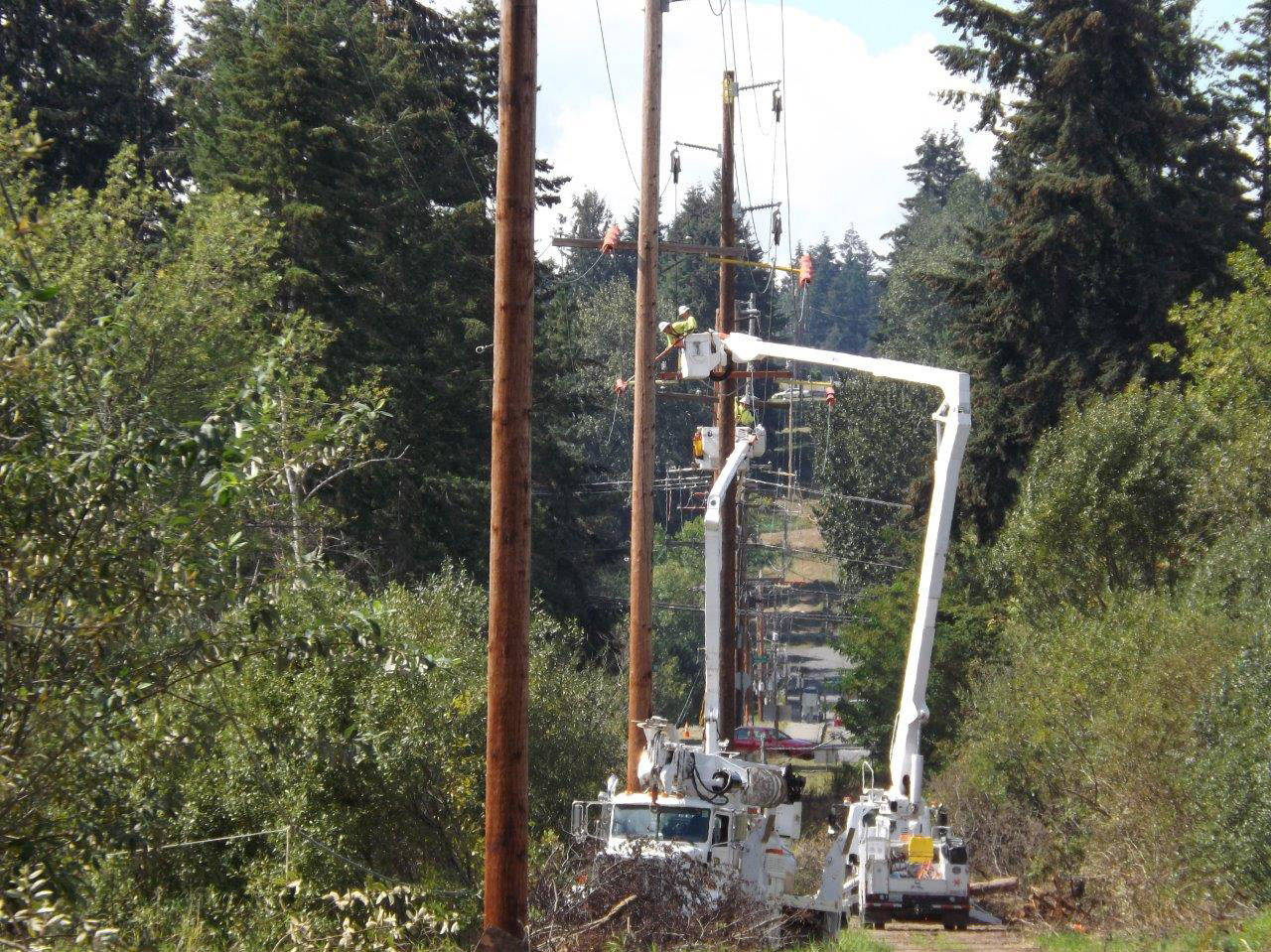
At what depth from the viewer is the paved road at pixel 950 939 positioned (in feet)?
54.0

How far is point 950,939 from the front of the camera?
1781cm

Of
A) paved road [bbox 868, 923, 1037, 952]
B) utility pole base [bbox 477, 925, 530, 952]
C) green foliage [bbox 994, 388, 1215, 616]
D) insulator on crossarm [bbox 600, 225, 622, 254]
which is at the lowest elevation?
paved road [bbox 868, 923, 1037, 952]

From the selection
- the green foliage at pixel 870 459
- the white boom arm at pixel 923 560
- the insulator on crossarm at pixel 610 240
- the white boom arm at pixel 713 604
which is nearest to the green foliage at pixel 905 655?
the white boom arm at pixel 923 560

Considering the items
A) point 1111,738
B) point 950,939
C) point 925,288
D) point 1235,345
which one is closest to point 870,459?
point 925,288

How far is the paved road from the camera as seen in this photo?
16.5 meters

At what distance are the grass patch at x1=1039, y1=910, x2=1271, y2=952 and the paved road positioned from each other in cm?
90

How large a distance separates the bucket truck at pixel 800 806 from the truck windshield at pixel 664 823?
0.01 m

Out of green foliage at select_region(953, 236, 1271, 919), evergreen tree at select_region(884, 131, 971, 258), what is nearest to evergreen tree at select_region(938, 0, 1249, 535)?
green foliage at select_region(953, 236, 1271, 919)

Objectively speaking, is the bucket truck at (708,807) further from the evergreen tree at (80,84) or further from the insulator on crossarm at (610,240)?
the evergreen tree at (80,84)

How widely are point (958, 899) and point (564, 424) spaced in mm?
30002

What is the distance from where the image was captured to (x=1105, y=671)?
2350cm

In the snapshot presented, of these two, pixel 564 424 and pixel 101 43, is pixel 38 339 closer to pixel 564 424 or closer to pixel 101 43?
pixel 101 43

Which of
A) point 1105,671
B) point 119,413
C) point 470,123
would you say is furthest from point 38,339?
point 470,123

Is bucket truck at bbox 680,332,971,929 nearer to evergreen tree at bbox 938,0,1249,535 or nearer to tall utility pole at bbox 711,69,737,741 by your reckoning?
tall utility pole at bbox 711,69,737,741
